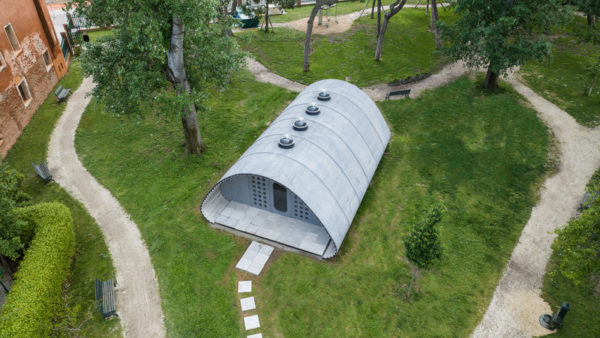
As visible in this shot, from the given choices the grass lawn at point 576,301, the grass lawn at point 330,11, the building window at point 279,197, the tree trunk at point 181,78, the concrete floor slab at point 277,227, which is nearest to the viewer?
the grass lawn at point 576,301

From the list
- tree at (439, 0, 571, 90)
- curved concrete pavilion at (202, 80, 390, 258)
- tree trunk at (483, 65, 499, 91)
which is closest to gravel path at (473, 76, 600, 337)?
tree trunk at (483, 65, 499, 91)

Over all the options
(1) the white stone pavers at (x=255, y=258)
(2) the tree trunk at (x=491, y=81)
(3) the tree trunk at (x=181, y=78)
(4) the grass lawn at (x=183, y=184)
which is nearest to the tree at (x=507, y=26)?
(2) the tree trunk at (x=491, y=81)

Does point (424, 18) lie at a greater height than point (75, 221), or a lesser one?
greater

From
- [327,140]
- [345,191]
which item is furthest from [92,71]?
[345,191]

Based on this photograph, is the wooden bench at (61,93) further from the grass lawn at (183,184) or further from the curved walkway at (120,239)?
the grass lawn at (183,184)

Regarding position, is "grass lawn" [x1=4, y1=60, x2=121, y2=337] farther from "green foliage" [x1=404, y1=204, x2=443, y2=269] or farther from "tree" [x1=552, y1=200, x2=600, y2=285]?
"tree" [x1=552, y1=200, x2=600, y2=285]

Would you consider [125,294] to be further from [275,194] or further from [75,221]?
[275,194]
